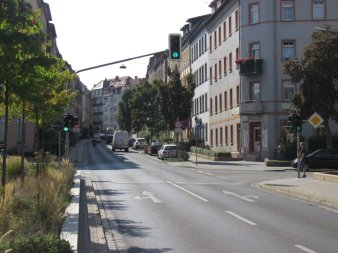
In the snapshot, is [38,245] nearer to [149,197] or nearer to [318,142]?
[149,197]

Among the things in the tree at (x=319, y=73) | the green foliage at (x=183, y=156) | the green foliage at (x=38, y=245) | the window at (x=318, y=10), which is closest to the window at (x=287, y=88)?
the window at (x=318, y=10)

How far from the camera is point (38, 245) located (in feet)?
21.7

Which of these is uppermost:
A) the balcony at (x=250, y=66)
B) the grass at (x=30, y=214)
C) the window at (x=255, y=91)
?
the balcony at (x=250, y=66)

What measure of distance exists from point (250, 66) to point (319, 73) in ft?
37.2

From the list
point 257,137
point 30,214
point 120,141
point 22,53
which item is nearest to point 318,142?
point 257,137

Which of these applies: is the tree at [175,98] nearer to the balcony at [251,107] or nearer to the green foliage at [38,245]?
the balcony at [251,107]

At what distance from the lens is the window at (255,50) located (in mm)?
48438

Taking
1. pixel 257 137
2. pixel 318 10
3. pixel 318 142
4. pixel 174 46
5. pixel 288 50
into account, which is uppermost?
pixel 318 10

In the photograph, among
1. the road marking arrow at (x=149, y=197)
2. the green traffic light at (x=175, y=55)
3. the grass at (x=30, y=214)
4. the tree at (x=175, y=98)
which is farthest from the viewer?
the tree at (x=175, y=98)

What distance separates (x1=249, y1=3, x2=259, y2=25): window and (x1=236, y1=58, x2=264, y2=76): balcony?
342 centimetres

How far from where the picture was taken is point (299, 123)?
28.2 meters

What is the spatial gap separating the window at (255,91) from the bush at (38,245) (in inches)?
1663

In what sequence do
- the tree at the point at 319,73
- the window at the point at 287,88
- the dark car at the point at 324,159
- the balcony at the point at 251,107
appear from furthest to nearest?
the window at the point at 287,88, the balcony at the point at 251,107, the dark car at the point at 324,159, the tree at the point at 319,73

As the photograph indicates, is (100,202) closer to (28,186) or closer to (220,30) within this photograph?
(28,186)
